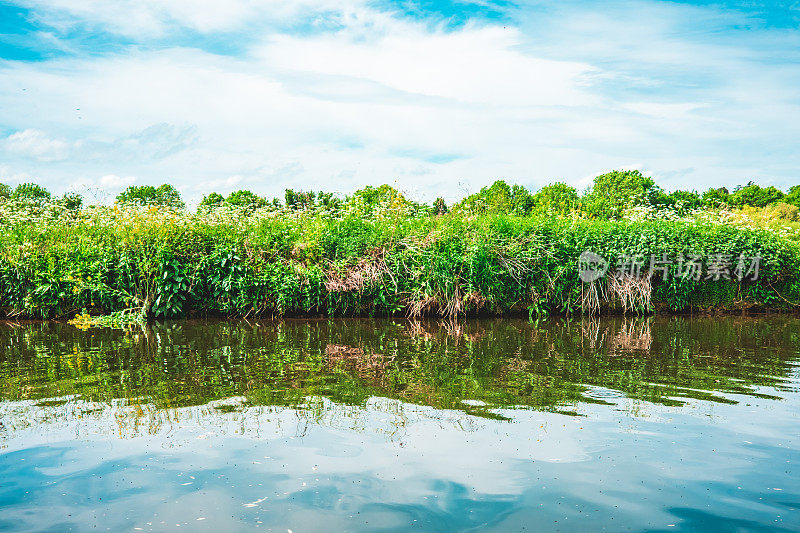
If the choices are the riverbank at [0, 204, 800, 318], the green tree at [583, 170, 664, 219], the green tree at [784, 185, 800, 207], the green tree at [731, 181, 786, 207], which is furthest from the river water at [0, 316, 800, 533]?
the green tree at [784, 185, 800, 207]

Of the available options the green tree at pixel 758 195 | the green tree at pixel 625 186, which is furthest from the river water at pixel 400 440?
the green tree at pixel 758 195

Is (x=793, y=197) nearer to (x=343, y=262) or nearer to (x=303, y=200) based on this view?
(x=303, y=200)

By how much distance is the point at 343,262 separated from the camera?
12.5 m

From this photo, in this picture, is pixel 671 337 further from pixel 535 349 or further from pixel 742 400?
pixel 742 400

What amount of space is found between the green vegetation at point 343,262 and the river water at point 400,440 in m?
3.86

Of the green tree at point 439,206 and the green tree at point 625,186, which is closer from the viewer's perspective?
the green tree at point 439,206

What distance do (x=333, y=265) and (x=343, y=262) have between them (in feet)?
0.69

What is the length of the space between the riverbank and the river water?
152 inches

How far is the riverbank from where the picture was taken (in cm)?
1241

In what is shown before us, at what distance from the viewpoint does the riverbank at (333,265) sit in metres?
12.4

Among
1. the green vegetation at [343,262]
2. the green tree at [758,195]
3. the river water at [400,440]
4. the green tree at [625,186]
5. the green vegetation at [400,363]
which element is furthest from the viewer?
the green tree at [758,195]

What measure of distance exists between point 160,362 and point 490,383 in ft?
13.7

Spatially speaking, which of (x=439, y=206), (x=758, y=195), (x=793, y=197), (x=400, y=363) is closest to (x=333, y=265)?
(x=439, y=206)

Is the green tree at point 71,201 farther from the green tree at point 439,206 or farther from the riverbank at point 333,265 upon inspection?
the green tree at point 439,206
